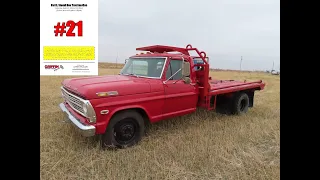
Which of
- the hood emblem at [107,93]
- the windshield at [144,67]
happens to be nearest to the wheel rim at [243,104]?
the windshield at [144,67]

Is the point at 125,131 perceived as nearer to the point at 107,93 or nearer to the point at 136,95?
the point at 136,95

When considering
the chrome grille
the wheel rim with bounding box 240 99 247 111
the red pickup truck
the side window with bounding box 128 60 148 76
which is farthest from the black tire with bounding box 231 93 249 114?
the chrome grille

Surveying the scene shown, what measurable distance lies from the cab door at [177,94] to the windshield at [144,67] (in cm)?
23

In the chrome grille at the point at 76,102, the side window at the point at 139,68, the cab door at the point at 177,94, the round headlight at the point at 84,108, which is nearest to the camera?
the round headlight at the point at 84,108

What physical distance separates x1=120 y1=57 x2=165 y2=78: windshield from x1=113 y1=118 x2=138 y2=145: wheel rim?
1.23 metres

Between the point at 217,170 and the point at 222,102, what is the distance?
3729 millimetres

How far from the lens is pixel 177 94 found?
4574 mm

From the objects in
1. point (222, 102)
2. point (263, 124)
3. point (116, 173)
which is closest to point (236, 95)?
point (222, 102)

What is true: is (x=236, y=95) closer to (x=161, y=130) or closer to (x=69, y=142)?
(x=161, y=130)

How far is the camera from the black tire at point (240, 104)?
6.44 m

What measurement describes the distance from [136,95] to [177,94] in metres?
1.10

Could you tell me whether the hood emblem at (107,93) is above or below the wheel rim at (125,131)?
above

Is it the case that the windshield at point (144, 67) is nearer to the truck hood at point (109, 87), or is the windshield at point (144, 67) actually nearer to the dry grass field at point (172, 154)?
the truck hood at point (109, 87)

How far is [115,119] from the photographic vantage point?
12.2 ft
